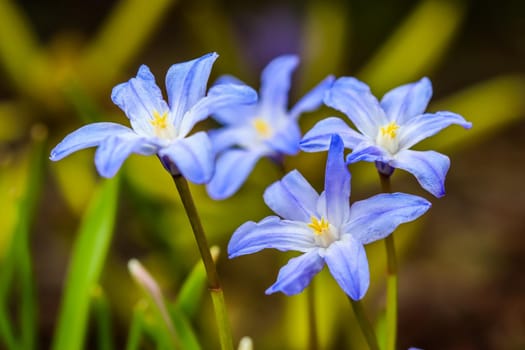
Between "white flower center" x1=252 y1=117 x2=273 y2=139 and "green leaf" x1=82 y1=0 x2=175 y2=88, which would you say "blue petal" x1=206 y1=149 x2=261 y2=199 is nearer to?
"white flower center" x1=252 y1=117 x2=273 y2=139

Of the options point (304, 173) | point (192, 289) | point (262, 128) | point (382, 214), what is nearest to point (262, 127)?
point (262, 128)

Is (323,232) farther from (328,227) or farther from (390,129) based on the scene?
(390,129)

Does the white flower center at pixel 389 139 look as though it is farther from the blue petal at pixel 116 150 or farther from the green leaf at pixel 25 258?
the green leaf at pixel 25 258

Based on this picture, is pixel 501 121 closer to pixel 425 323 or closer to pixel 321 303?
pixel 425 323

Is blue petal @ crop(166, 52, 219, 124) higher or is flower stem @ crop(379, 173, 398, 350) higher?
blue petal @ crop(166, 52, 219, 124)

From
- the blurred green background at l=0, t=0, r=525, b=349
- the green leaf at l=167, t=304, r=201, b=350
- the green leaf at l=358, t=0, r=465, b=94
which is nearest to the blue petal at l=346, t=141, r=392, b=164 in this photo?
the green leaf at l=167, t=304, r=201, b=350

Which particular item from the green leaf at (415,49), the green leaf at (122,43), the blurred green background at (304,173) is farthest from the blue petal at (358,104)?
the green leaf at (122,43)
